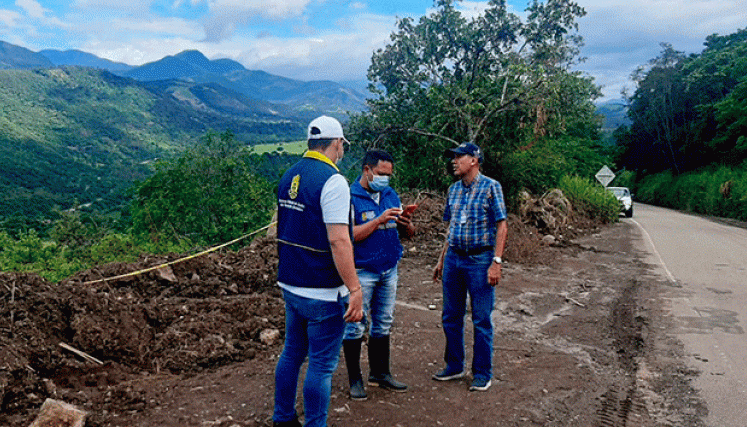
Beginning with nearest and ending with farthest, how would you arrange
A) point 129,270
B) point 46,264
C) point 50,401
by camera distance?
point 50,401 → point 129,270 → point 46,264

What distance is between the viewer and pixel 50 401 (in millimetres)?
3547

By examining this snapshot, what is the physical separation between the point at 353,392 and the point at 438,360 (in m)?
1.34

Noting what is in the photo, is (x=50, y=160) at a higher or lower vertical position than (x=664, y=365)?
lower

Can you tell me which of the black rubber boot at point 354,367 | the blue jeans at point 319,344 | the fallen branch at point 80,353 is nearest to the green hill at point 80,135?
the fallen branch at point 80,353

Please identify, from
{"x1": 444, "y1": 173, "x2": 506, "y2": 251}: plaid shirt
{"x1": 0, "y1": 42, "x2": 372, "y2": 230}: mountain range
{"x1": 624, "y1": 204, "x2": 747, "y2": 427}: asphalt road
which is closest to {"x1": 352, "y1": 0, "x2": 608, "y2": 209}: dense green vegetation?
{"x1": 624, "y1": 204, "x2": 747, "y2": 427}: asphalt road

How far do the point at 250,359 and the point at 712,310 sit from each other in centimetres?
662

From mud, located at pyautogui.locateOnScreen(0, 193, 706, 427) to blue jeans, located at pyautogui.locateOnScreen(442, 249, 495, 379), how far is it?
0.24 metres

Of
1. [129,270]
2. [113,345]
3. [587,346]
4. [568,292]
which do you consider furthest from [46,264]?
[587,346]

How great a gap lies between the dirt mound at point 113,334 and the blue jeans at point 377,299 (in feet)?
4.84

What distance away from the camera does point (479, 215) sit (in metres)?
4.51

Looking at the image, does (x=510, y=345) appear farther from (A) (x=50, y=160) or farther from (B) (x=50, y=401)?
(A) (x=50, y=160)

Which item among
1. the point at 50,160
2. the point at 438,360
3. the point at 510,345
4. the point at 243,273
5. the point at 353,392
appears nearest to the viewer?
the point at 353,392

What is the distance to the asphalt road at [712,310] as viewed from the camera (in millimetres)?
4906

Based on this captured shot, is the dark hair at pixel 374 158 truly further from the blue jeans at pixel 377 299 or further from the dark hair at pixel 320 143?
the dark hair at pixel 320 143
